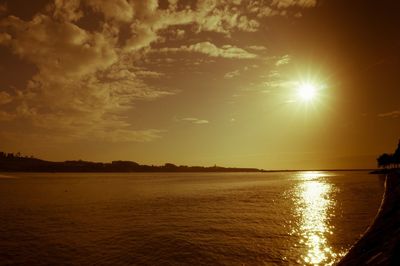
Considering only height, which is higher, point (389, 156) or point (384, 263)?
point (389, 156)

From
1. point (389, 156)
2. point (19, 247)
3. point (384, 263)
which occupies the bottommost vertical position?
point (19, 247)

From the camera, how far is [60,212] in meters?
46.5

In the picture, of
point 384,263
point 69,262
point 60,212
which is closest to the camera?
point 384,263

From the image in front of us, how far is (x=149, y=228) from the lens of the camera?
34156 mm

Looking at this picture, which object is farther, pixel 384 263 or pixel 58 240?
pixel 58 240

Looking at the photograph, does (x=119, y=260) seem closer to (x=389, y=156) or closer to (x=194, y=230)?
(x=194, y=230)

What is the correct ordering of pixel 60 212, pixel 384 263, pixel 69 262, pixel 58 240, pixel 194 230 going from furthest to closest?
pixel 60 212 < pixel 194 230 < pixel 58 240 < pixel 69 262 < pixel 384 263

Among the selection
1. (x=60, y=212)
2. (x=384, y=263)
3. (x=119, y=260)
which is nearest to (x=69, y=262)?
(x=119, y=260)

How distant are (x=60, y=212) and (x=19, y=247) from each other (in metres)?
21.1

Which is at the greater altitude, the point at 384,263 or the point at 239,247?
the point at 384,263

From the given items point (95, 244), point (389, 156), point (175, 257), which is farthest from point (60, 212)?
point (389, 156)

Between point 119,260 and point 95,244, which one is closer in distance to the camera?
point 119,260

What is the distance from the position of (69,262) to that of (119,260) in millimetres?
3614

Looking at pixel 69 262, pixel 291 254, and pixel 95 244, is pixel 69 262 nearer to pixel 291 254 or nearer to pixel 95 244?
pixel 95 244
